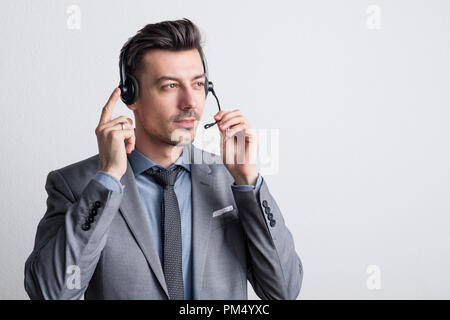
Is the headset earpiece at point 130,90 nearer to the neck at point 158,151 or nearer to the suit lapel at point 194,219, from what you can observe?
the neck at point 158,151

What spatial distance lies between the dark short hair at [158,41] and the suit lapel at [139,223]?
1.54 feet

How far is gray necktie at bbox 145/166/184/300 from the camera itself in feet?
5.80

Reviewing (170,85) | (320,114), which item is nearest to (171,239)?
(170,85)

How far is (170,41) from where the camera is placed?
1.93m

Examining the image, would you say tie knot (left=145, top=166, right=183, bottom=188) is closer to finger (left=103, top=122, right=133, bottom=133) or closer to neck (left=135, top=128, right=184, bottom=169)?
neck (left=135, top=128, right=184, bottom=169)

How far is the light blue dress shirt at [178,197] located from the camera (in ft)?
5.99

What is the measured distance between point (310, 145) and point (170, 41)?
1410 millimetres

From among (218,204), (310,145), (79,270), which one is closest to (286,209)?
(310,145)

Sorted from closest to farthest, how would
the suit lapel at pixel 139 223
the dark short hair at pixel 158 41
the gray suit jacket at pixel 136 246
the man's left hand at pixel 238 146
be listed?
the gray suit jacket at pixel 136 246, the suit lapel at pixel 139 223, the man's left hand at pixel 238 146, the dark short hair at pixel 158 41

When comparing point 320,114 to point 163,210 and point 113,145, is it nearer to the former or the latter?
point 163,210

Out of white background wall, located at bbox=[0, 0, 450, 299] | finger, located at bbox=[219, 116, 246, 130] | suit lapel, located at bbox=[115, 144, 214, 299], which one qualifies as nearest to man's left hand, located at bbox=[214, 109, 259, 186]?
finger, located at bbox=[219, 116, 246, 130]

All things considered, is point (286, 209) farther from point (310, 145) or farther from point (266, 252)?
point (266, 252)

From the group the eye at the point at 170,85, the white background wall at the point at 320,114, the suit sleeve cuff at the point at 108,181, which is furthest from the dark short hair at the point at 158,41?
the white background wall at the point at 320,114

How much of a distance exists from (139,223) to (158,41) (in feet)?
2.30
